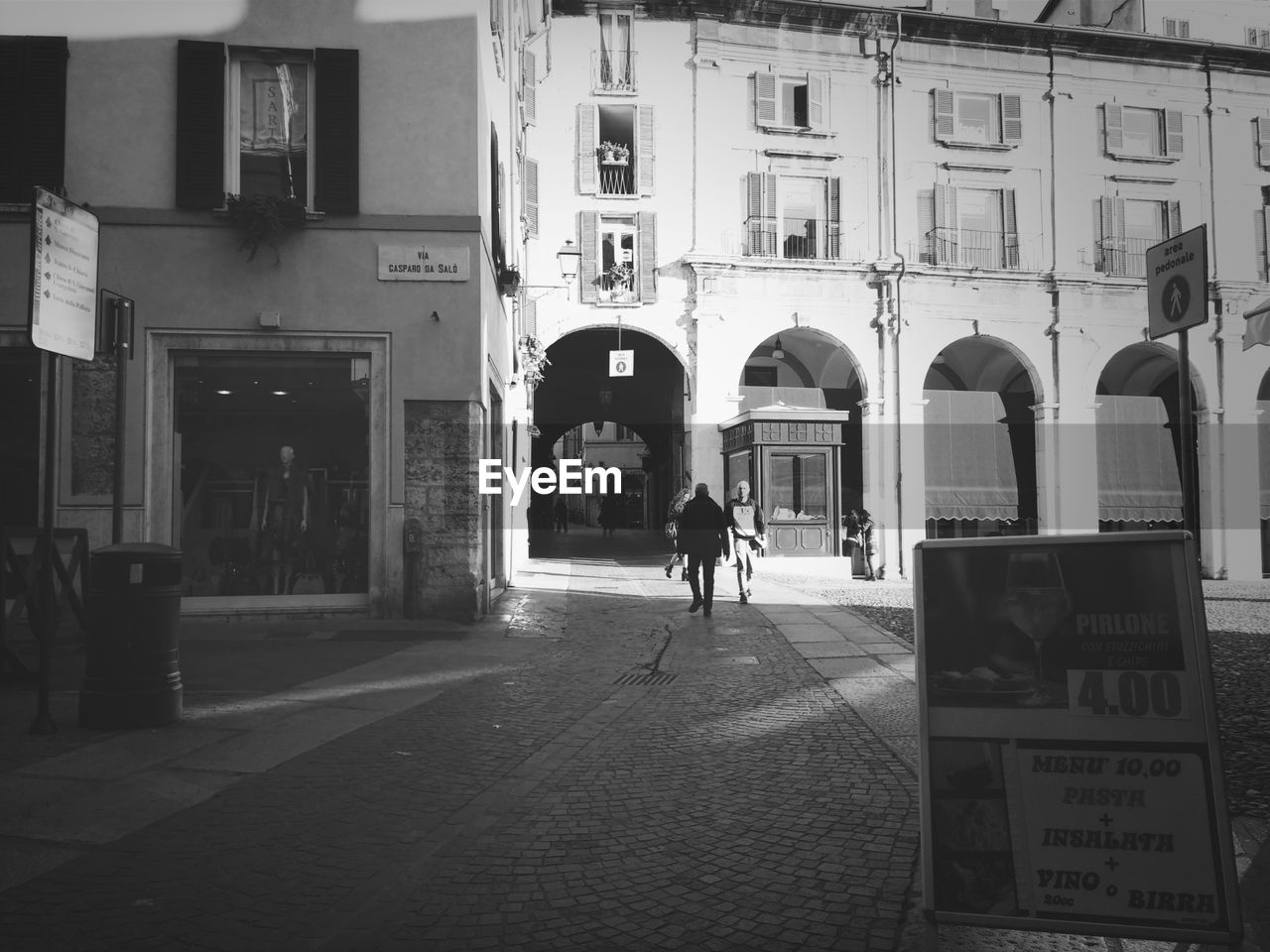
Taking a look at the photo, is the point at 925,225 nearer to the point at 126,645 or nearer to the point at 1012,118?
the point at 1012,118

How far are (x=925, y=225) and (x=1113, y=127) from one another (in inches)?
250

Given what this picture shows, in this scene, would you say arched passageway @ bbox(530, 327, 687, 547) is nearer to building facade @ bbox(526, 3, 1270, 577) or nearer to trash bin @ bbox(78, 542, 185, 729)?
building facade @ bbox(526, 3, 1270, 577)

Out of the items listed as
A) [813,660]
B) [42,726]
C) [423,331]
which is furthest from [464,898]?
[423,331]

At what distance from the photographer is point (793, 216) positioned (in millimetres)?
25375

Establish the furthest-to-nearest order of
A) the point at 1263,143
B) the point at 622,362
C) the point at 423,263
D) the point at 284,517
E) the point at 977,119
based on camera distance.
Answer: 1. the point at 1263,143
2. the point at 977,119
3. the point at 622,362
4. the point at 284,517
5. the point at 423,263

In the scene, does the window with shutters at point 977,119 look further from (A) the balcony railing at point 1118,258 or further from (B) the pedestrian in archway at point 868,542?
(B) the pedestrian in archway at point 868,542

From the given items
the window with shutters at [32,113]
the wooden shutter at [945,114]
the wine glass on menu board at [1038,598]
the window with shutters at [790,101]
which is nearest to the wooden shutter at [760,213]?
the window with shutters at [790,101]

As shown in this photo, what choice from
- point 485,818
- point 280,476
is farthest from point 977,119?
point 485,818

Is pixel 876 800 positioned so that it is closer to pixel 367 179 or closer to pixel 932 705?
pixel 932 705

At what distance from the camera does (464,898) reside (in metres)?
3.44

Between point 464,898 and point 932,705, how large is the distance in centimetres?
176

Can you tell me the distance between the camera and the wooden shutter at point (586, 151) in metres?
24.7

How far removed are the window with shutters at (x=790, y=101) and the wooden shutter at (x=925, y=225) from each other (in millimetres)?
3261

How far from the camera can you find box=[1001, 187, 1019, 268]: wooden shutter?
26250 mm
